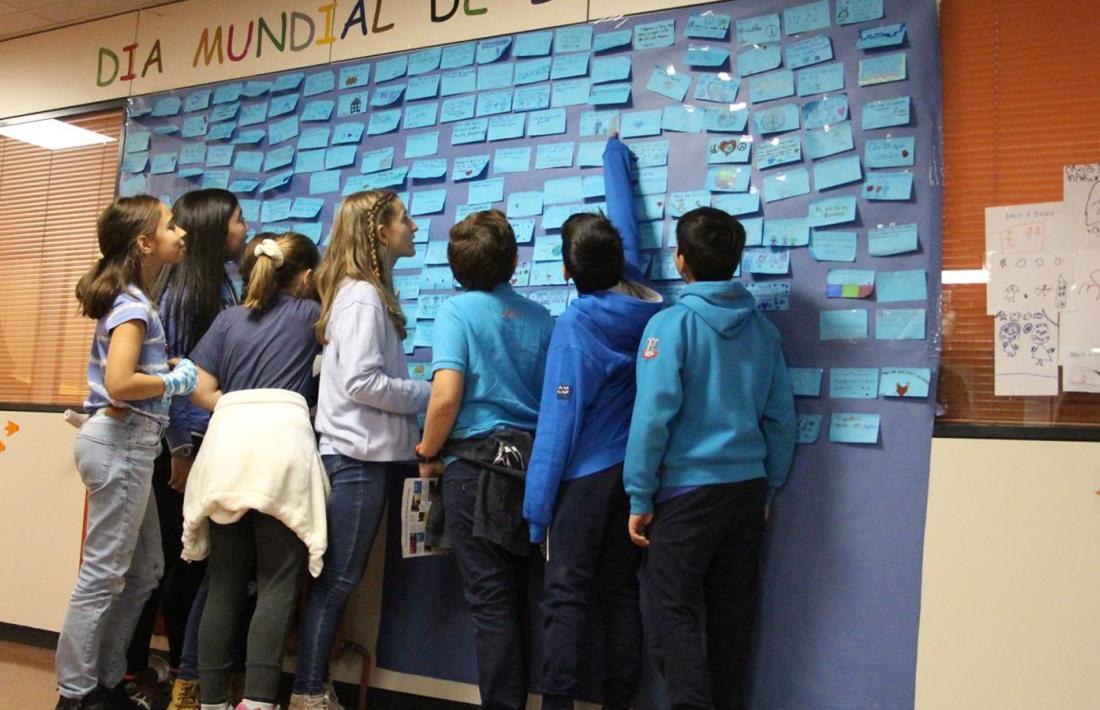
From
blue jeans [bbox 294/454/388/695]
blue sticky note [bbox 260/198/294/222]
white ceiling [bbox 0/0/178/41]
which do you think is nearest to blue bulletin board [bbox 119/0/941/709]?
blue sticky note [bbox 260/198/294/222]

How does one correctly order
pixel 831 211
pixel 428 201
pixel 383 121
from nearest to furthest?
pixel 831 211
pixel 428 201
pixel 383 121

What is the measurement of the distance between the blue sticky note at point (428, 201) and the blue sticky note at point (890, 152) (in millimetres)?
1285

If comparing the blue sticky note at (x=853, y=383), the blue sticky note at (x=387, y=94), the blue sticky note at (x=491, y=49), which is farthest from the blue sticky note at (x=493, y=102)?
the blue sticky note at (x=853, y=383)

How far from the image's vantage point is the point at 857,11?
2.36m

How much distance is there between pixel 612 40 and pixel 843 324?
3.56ft

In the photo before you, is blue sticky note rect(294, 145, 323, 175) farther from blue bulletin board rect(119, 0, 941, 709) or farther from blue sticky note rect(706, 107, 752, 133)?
blue sticky note rect(706, 107, 752, 133)

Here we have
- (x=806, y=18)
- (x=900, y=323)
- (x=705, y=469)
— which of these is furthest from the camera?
(x=806, y=18)

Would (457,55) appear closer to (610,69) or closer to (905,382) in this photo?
(610,69)

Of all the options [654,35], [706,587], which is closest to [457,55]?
[654,35]

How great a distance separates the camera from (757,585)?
7.23 ft

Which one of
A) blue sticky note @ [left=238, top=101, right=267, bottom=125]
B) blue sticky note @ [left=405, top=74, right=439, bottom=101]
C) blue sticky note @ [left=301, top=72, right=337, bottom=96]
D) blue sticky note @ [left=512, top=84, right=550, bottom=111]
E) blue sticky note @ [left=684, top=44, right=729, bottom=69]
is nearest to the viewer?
blue sticky note @ [left=684, top=44, right=729, bottom=69]

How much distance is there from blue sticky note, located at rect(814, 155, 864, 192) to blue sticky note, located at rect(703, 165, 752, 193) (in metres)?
0.18

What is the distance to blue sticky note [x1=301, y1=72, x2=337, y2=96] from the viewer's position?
10.4 ft

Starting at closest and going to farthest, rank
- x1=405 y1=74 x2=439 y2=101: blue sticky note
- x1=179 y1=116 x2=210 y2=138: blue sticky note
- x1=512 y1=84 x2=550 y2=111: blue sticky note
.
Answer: x1=512 y1=84 x2=550 y2=111: blue sticky note → x1=405 y1=74 x2=439 y2=101: blue sticky note → x1=179 y1=116 x2=210 y2=138: blue sticky note
